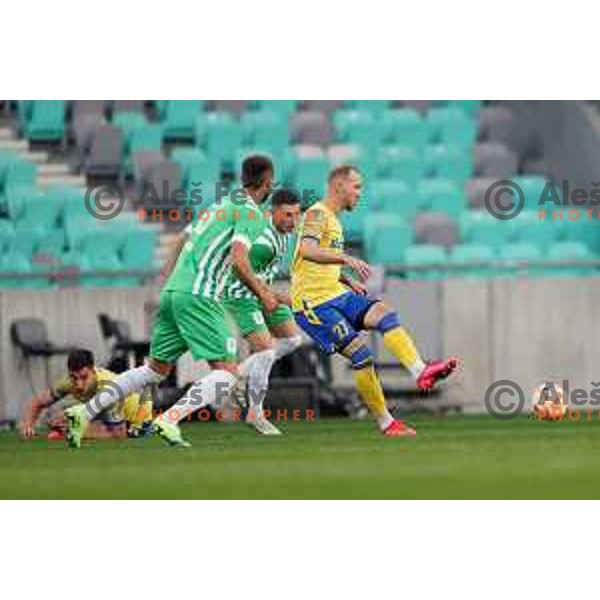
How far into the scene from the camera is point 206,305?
16.9m

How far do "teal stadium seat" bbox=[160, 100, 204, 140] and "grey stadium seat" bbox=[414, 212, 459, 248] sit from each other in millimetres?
3084

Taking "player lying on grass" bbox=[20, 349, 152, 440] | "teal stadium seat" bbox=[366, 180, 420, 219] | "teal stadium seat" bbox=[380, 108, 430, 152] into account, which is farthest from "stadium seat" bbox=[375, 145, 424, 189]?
"player lying on grass" bbox=[20, 349, 152, 440]

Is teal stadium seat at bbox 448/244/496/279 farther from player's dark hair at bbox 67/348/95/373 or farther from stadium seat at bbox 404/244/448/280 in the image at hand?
player's dark hair at bbox 67/348/95/373

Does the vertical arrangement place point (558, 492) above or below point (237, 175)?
below

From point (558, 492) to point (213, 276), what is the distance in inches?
161

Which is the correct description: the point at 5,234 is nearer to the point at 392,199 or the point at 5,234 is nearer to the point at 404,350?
the point at 392,199

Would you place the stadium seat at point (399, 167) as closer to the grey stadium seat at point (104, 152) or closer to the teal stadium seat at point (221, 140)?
the teal stadium seat at point (221, 140)

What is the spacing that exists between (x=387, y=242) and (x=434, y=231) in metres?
0.99

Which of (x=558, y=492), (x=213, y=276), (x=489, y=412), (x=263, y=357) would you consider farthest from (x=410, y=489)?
(x=489, y=412)

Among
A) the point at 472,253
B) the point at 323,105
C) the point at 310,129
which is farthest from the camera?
the point at 323,105

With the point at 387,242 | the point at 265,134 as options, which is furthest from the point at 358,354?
the point at 265,134

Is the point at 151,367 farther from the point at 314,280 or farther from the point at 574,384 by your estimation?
the point at 574,384

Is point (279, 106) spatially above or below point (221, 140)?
above

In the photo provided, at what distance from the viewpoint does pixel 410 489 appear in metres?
13.9
